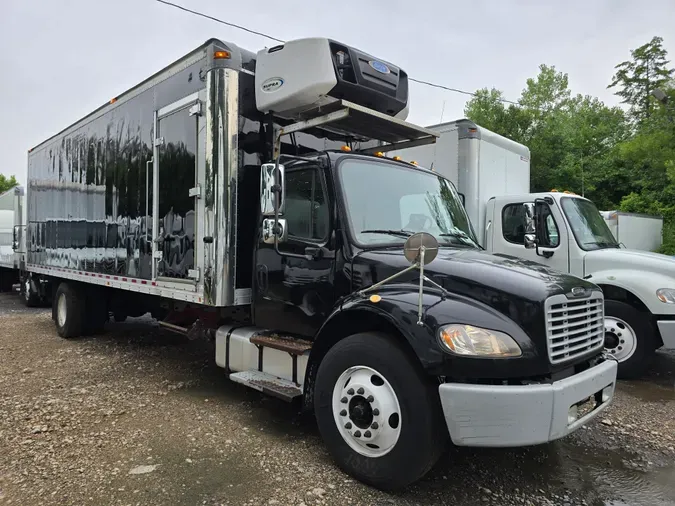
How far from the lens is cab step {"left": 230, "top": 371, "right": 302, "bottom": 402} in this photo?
3.97m

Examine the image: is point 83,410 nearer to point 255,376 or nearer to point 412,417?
point 255,376

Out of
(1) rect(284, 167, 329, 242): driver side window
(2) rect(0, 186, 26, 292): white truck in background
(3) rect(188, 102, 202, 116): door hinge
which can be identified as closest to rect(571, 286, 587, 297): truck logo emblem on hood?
(1) rect(284, 167, 329, 242): driver side window

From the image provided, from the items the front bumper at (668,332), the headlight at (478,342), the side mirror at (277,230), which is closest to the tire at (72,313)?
the side mirror at (277,230)

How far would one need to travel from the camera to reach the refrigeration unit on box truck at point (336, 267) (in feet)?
9.77

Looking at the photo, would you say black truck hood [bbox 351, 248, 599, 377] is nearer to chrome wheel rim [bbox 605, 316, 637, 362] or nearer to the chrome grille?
the chrome grille

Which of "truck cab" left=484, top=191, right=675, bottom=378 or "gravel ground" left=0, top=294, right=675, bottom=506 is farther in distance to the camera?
"truck cab" left=484, top=191, right=675, bottom=378

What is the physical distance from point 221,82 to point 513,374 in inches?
138

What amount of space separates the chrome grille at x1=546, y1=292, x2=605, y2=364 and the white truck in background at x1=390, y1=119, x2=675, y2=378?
102 inches

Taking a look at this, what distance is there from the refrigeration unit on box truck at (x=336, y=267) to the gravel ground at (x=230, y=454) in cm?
41

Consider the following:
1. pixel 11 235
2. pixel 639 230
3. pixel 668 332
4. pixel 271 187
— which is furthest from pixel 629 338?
pixel 11 235

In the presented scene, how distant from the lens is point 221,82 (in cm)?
461

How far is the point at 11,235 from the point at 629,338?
1599 centimetres

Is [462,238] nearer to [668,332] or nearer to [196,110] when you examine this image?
[196,110]

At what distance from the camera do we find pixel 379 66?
471 cm
